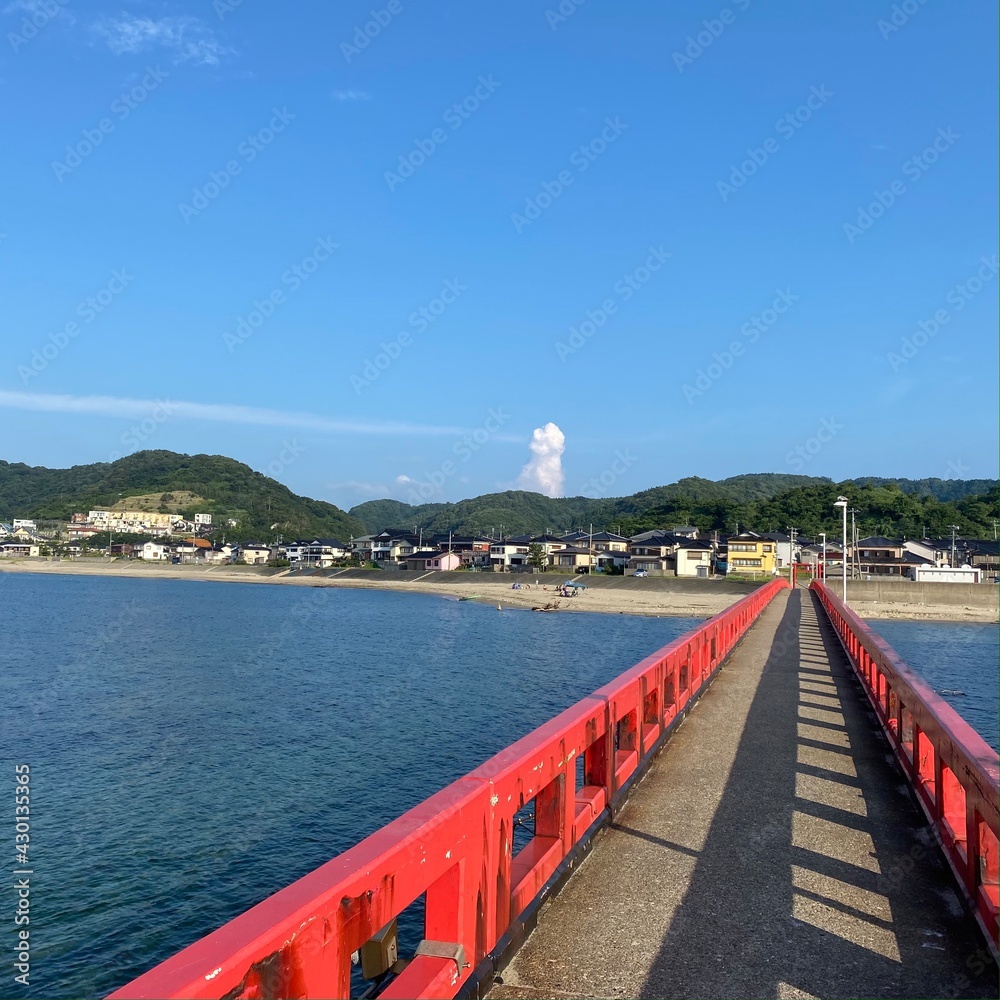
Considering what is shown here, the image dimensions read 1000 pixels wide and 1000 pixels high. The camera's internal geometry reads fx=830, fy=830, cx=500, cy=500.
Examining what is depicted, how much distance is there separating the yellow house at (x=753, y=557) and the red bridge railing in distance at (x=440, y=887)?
97.4 m

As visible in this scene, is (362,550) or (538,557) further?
(362,550)

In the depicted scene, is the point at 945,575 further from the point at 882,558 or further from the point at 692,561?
the point at 692,561

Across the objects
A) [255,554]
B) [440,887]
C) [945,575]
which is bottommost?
[255,554]

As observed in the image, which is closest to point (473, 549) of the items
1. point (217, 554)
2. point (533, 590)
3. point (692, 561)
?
point (533, 590)

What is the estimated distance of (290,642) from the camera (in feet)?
146

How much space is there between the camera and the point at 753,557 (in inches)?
3957

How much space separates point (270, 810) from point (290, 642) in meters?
30.2

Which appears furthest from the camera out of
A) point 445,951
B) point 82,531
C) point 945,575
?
point 82,531

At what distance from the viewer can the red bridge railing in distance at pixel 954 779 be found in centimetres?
434

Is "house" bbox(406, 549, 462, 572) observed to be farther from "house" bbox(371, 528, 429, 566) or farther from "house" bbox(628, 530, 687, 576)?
"house" bbox(628, 530, 687, 576)

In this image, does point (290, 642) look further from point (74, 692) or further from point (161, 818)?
point (161, 818)

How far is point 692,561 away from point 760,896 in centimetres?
9898

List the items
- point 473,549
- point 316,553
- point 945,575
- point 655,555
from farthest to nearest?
point 316,553
point 473,549
point 655,555
point 945,575

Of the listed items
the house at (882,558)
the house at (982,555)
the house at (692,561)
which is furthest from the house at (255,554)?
the house at (982,555)
